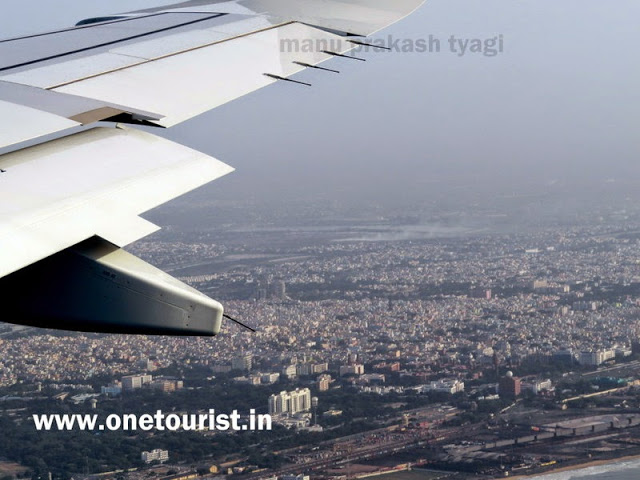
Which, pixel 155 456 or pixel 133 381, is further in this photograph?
pixel 133 381

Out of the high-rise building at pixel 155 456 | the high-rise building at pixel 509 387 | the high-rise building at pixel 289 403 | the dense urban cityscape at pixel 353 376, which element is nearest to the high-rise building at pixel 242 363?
the dense urban cityscape at pixel 353 376

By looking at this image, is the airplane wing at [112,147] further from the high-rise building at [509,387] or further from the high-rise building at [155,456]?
the high-rise building at [509,387]

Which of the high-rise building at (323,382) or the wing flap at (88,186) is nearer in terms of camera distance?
the wing flap at (88,186)

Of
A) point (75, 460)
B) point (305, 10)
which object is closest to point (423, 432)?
→ point (75, 460)

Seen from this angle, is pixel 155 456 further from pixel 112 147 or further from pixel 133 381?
pixel 112 147

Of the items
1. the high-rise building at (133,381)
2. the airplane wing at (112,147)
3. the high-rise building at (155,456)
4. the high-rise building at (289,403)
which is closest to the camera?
the airplane wing at (112,147)

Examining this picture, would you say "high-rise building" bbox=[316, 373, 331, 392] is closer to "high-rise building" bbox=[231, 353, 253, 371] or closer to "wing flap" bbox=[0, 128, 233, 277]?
"high-rise building" bbox=[231, 353, 253, 371]

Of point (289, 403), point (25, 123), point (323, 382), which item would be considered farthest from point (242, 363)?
point (25, 123)

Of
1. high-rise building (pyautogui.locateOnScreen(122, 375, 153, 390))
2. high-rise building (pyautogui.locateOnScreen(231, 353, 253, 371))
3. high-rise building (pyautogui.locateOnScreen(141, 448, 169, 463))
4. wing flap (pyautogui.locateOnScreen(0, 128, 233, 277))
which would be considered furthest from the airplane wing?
high-rise building (pyautogui.locateOnScreen(231, 353, 253, 371))
